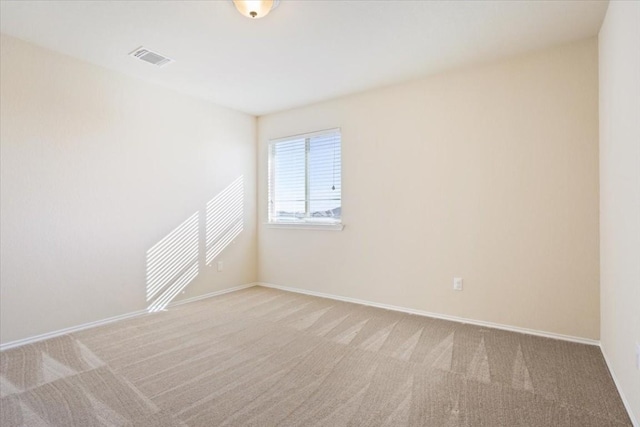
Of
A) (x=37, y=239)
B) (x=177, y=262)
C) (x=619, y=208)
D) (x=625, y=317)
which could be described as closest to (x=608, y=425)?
(x=625, y=317)

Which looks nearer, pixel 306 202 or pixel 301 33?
pixel 301 33

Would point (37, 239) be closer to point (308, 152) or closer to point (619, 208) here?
point (308, 152)

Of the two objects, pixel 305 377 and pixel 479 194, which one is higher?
pixel 479 194

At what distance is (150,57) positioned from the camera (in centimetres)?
305

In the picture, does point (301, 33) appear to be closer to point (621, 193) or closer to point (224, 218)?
point (621, 193)

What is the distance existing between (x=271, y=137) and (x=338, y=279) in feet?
7.65

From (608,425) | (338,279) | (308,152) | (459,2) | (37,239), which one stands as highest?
(459,2)

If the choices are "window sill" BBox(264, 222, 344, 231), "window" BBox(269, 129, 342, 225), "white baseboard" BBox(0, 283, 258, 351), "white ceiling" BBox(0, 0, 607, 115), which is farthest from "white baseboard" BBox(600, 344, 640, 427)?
"white baseboard" BBox(0, 283, 258, 351)

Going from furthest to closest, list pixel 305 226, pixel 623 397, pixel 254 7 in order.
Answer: pixel 305 226 → pixel 254 7 → pixel 623 397

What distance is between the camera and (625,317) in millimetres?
1840

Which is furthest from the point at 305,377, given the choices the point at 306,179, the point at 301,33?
the point at 306,179

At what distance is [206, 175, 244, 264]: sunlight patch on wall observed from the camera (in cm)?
432

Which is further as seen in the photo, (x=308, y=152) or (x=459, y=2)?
(x=308, y=152)

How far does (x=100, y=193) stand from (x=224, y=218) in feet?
5.12
